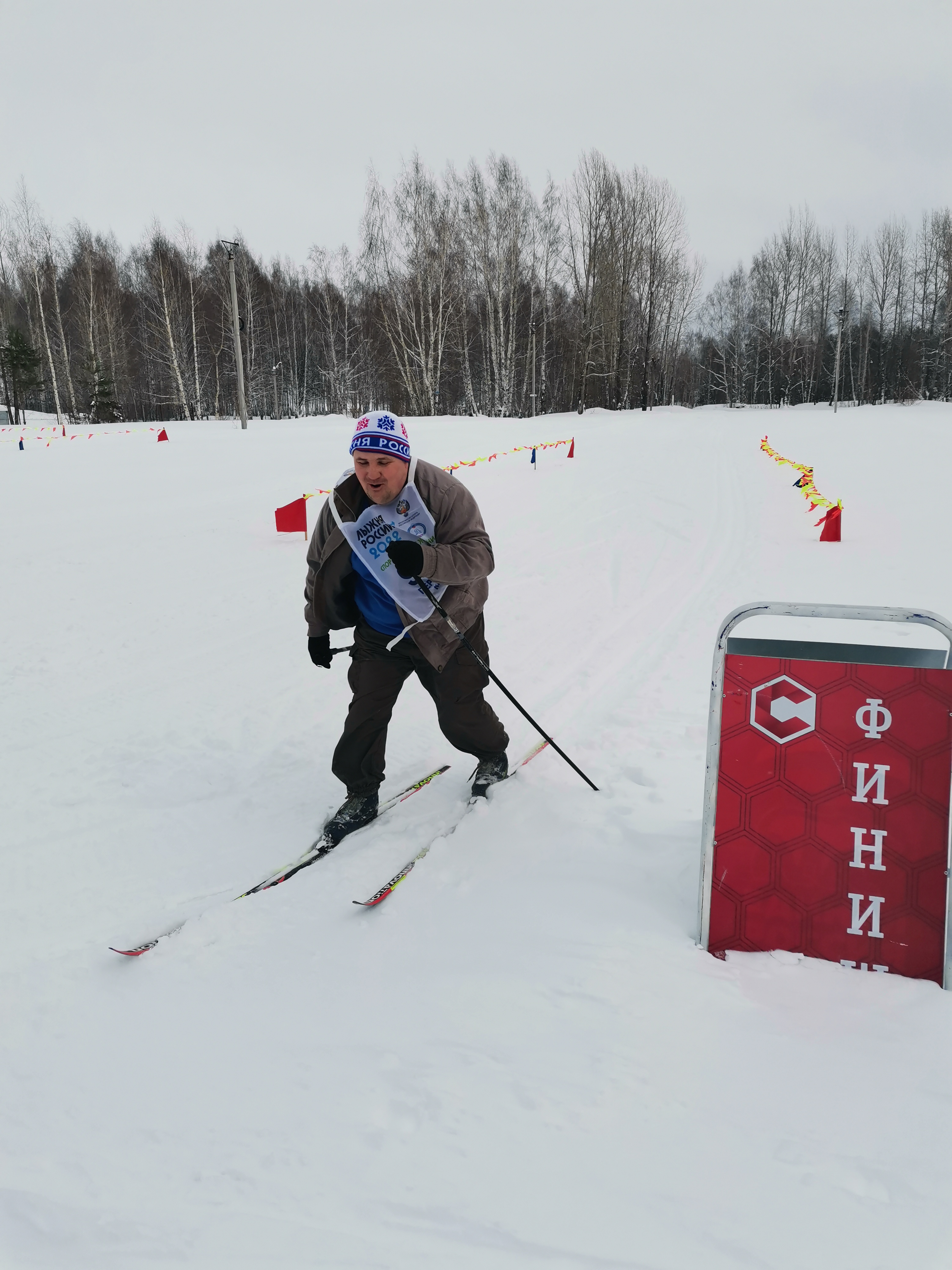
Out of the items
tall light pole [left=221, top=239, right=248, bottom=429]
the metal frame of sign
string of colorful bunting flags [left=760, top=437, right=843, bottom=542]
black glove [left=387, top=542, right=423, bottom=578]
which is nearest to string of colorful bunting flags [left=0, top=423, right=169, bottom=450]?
tall light pole [left=221, top=239, right=248, bottom=429]

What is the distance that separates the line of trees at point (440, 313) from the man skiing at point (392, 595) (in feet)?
95.2

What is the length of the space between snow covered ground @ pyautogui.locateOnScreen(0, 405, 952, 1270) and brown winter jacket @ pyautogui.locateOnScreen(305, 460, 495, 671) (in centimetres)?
90

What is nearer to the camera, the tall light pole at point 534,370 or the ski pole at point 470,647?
the ski pole at point 470,647

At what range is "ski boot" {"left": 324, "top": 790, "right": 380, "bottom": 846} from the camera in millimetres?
3299

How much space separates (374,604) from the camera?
322 centimetres

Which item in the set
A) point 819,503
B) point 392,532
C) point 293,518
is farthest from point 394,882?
point 819,503

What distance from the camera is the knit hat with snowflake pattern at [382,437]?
111 inches

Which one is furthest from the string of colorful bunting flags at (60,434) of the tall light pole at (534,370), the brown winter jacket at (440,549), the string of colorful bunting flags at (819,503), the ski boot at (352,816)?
the tall light pole at (534,370)

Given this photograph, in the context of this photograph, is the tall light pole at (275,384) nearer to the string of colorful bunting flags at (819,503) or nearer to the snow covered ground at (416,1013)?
the string of colorful bunting flags at (819,503)

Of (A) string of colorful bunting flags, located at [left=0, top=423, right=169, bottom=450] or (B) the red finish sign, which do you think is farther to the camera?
(A) string of colorful bunting flags, located at [left=0, top=423, right=169, bottom=450]

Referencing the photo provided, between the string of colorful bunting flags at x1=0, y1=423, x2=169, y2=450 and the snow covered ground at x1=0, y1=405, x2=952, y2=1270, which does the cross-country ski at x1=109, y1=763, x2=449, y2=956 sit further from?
the string of colorful bunting flags at x1=0, y1=423, x2=169, y2=450

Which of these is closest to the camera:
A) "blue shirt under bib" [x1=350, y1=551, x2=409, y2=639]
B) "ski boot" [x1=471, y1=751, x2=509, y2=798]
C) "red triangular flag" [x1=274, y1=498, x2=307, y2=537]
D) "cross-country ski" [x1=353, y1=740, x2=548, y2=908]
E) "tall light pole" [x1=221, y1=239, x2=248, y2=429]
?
"cross-country ski" [x1=353, y1=740, x2=548, y2=908]

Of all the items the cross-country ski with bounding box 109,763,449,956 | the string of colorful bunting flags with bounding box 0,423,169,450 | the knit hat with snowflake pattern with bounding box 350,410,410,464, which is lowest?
the cross-country ski with bounding box 109,763,449,956

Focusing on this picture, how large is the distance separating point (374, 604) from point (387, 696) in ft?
1.41
